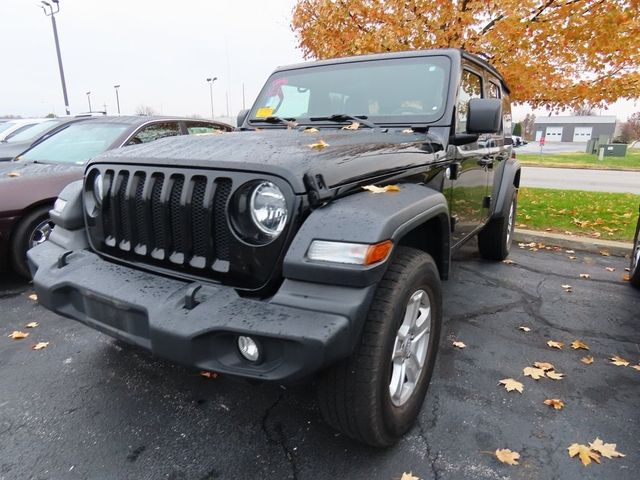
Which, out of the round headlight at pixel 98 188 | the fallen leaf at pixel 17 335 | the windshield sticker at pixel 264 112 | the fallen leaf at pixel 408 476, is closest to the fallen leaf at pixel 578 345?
the fallen leaf at pixel 408 476

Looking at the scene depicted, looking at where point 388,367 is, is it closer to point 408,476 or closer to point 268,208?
point 408,476

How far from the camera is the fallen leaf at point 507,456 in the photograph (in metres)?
2.08

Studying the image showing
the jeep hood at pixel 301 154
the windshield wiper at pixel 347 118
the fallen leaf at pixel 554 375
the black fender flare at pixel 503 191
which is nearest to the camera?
the jeep hood at pixel 301 154

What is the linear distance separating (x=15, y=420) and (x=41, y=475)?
1.77ft

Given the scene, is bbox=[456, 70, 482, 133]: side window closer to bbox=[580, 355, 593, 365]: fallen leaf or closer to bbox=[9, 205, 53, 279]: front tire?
bbox=[580, 355, 593, 365]: fallen leaf

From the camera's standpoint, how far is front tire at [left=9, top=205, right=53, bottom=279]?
4.02 meters

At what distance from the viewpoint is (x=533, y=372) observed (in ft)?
9.35

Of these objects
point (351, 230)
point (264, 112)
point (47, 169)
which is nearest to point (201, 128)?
point (47, 169)

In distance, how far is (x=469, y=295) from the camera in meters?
4.17

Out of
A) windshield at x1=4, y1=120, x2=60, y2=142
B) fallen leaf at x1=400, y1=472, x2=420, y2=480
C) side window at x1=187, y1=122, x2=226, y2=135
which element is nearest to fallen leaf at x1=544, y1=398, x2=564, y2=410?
fallen leaf at x1=400, y1=472, x2=420, y2=480

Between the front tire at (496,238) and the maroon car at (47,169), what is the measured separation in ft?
12.3

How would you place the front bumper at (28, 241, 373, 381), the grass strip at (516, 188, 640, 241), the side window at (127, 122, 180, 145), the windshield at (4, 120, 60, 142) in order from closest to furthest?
the front bumper at (28, 241, 373, 381) < the side window at (127, 122, 180, 145) < the grass strip at (516, 188, 640, 241) < the windshield at (4, 120, 60, 142)

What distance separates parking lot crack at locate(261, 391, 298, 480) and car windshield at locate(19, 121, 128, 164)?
139 inches

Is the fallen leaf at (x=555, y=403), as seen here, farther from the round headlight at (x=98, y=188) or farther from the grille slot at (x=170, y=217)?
the round headlight at (x=98, y=188)
